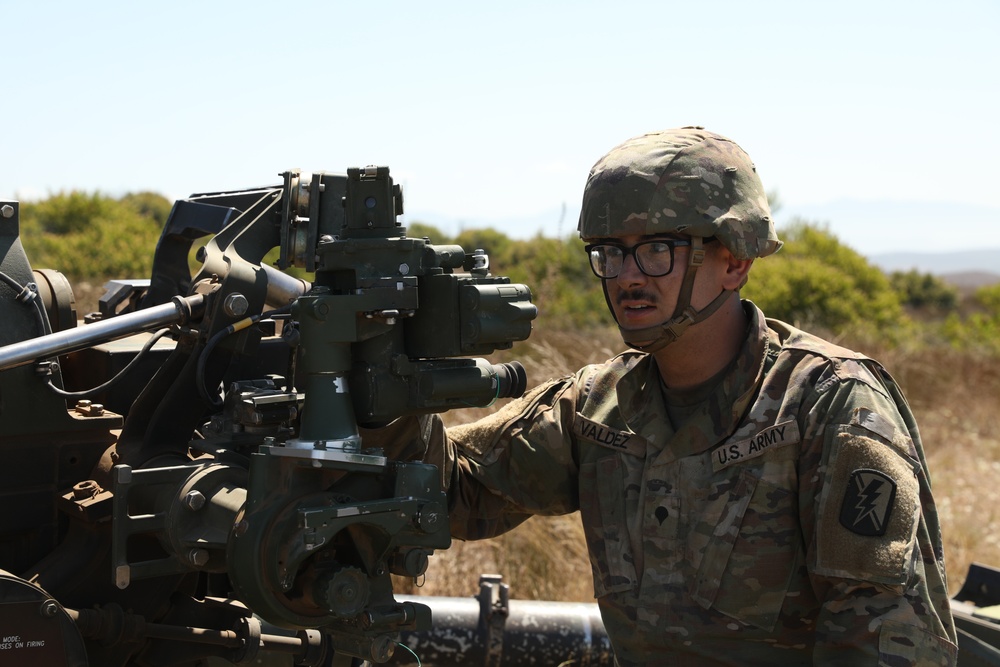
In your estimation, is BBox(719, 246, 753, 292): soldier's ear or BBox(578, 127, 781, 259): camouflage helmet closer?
BBox(578, 127, 781, 259): camouflage helmet

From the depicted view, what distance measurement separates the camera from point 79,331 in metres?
2.81

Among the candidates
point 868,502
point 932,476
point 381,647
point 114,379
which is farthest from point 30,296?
point 932,476

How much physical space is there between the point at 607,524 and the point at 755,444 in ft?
1.88

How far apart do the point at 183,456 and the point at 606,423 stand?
139 centimetres

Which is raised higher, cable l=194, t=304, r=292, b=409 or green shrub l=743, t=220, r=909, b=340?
cable l=194, t=304, r=292, b=409

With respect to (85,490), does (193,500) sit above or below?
above

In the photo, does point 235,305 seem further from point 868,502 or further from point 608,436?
point 868,502

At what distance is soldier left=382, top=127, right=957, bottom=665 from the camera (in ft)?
9.69

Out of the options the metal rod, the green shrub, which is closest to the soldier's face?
the metal rod

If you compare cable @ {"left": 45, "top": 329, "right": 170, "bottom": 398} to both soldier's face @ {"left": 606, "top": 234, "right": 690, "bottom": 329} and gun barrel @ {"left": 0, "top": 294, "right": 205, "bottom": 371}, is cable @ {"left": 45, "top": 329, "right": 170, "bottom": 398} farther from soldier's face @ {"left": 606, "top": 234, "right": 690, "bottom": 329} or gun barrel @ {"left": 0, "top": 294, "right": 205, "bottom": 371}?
soldier's face @ {"left": 606, "top": 234, "right": 690, "bottom": 329}

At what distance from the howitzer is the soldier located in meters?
0.55

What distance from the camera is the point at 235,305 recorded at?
9.56 feet

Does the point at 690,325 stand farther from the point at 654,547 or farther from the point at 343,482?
the point at 343,482

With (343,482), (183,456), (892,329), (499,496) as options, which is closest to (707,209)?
(499,496)
